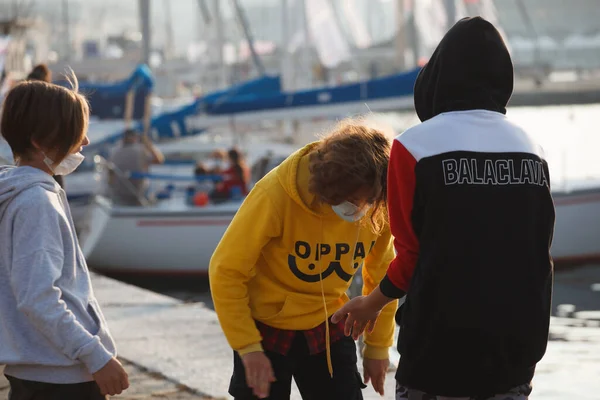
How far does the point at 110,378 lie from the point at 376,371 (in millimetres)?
990

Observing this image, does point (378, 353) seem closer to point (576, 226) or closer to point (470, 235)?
point (470, 235)

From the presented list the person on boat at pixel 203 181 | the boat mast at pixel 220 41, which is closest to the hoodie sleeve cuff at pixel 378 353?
the person on boat at pixel 203 181

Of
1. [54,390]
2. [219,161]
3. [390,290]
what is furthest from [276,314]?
[219,161]

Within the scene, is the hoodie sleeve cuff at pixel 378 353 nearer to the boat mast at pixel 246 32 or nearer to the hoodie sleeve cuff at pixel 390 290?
the hoodie sleeve cuff at pixel 390 290

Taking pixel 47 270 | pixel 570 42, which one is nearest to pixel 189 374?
pixel 47 270

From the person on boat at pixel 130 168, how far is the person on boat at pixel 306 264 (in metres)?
11.2

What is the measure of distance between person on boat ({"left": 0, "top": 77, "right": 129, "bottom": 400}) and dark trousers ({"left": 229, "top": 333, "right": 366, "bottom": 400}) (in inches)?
21.9

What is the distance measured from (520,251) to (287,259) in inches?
33.2

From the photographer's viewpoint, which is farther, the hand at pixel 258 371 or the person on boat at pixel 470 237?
the hand at pixel 258 371

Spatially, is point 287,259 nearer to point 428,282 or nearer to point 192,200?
point 428,282

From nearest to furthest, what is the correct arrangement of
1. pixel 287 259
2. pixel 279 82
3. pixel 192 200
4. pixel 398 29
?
pixel 287 259
pixel 192 200
pixel 279 82
pixel 398 29

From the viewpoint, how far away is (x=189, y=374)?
5402 millimetres

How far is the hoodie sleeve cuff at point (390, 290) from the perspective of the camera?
2734 mm

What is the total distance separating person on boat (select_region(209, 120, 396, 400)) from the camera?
9.61ft
